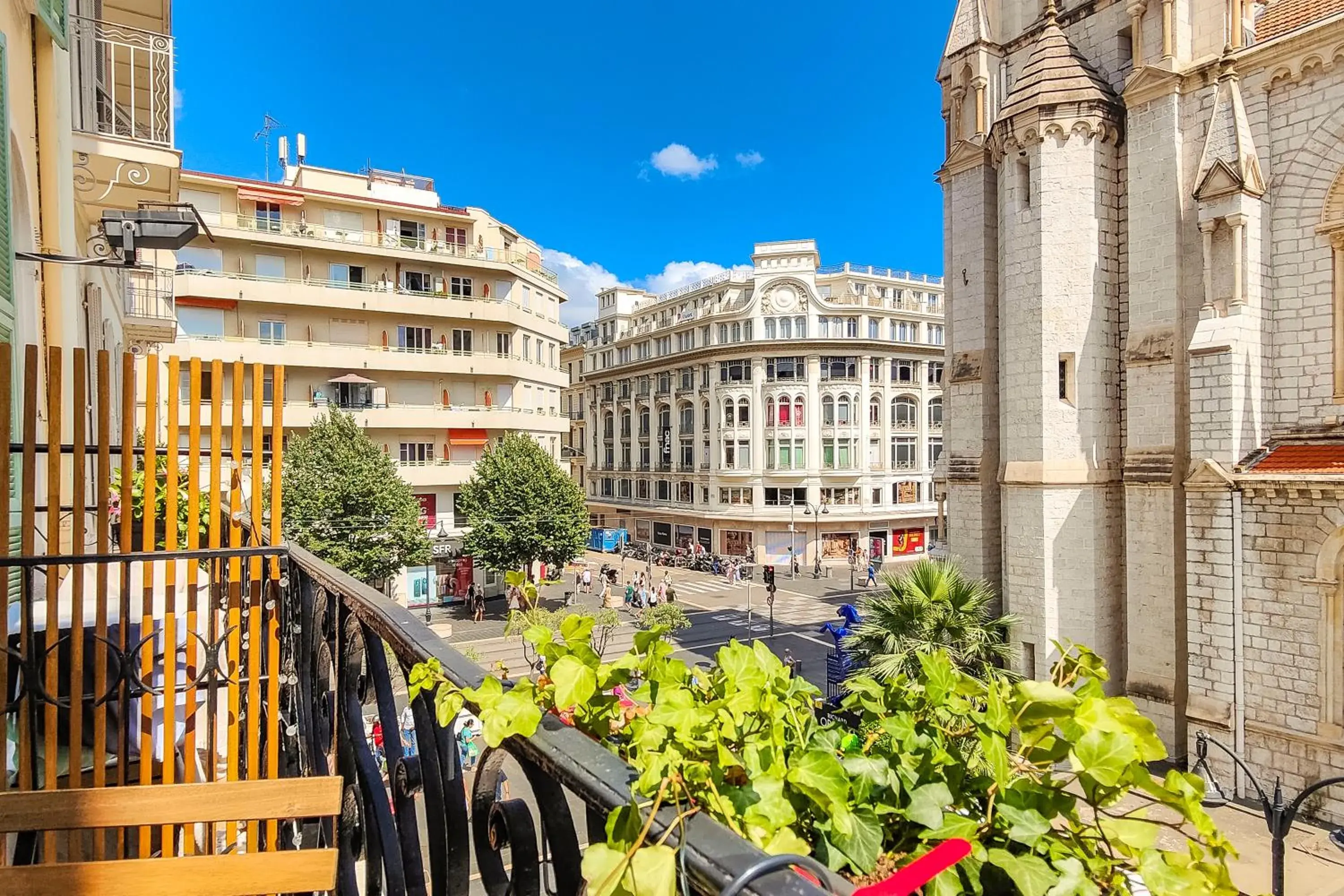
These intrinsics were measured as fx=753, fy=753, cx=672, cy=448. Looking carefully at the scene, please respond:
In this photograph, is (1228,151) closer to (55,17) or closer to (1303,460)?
(1303,460)

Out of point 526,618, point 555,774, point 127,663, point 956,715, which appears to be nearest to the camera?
point 555,774

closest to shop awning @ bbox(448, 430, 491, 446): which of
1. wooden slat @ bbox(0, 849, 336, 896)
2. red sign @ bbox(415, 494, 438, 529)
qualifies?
→ red sign @ bbox(415, 494, 438, 529)

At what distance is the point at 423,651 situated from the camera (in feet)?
5.66

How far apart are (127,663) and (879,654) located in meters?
12.5

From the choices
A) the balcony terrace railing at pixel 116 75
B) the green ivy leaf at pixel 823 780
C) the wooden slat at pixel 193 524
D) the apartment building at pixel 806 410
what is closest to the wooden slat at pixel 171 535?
the wooden slat at pixel 193 524

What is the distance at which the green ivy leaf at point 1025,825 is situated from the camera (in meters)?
0.99

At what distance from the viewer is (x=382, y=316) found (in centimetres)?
3019

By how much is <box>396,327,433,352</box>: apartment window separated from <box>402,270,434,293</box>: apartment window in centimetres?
161

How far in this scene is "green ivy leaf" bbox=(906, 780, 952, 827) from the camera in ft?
3.48

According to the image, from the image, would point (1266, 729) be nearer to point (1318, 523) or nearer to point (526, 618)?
point (1318, 523)

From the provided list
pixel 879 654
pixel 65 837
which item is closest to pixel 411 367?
pixel 879 654

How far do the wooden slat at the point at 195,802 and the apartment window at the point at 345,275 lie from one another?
30008mm

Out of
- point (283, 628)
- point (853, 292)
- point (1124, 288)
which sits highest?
point (853, 292)

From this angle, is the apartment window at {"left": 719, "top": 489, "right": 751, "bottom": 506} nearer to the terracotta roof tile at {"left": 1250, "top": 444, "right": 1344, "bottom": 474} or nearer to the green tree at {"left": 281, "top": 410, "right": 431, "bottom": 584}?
the green tree at {"left": 281, "top": 410, "right": 431, "bottom": 584}
